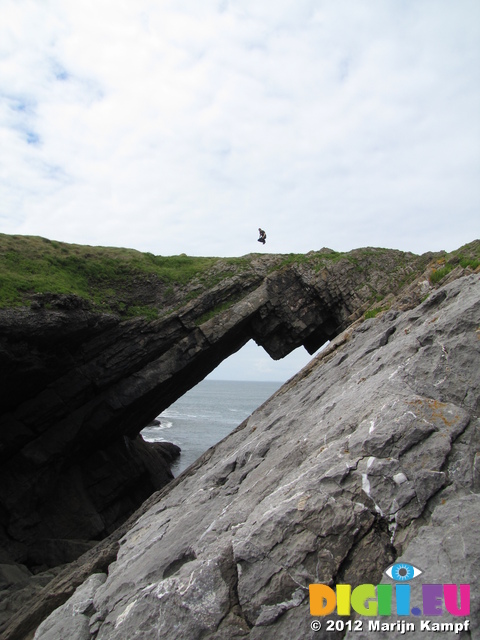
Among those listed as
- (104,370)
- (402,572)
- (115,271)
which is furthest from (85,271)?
(402,572)

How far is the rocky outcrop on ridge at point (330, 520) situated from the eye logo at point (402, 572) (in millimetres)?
109

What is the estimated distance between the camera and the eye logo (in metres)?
6.00

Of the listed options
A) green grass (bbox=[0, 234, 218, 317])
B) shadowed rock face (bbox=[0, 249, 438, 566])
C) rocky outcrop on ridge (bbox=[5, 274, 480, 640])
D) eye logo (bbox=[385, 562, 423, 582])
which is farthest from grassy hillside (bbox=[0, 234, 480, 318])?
eye logo (bbox=[385, 562, 423, 582])

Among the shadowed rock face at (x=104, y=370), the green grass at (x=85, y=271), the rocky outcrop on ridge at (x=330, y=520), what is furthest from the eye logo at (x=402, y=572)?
the green grass at (x=85, y=271)

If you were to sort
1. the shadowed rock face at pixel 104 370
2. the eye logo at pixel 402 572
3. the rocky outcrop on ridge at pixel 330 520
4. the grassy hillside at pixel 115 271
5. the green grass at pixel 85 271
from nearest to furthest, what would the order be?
the eye logo at pixel 402 572
the rocky outcrop on ridge at pixel 330 520
the green grass at pixel 85 271
the shadowed rock face at pixel 104 370
the grassy hillside at pixel 115 271

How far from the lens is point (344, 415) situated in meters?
10.1

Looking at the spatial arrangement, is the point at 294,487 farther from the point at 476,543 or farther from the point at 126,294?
the point at 126,294

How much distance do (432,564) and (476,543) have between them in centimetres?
66

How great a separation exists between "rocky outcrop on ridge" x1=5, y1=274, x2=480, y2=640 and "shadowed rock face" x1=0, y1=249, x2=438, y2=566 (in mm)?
13210

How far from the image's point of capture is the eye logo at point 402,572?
6.00 metres

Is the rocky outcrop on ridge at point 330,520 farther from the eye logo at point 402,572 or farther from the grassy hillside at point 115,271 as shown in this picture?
the grassy hillside at point 115,271

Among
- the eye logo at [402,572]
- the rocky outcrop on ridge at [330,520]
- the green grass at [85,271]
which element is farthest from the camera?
the green grass at [85,271]

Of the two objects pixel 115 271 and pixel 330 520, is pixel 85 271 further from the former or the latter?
pixel 330 520

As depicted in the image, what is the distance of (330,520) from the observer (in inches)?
284
